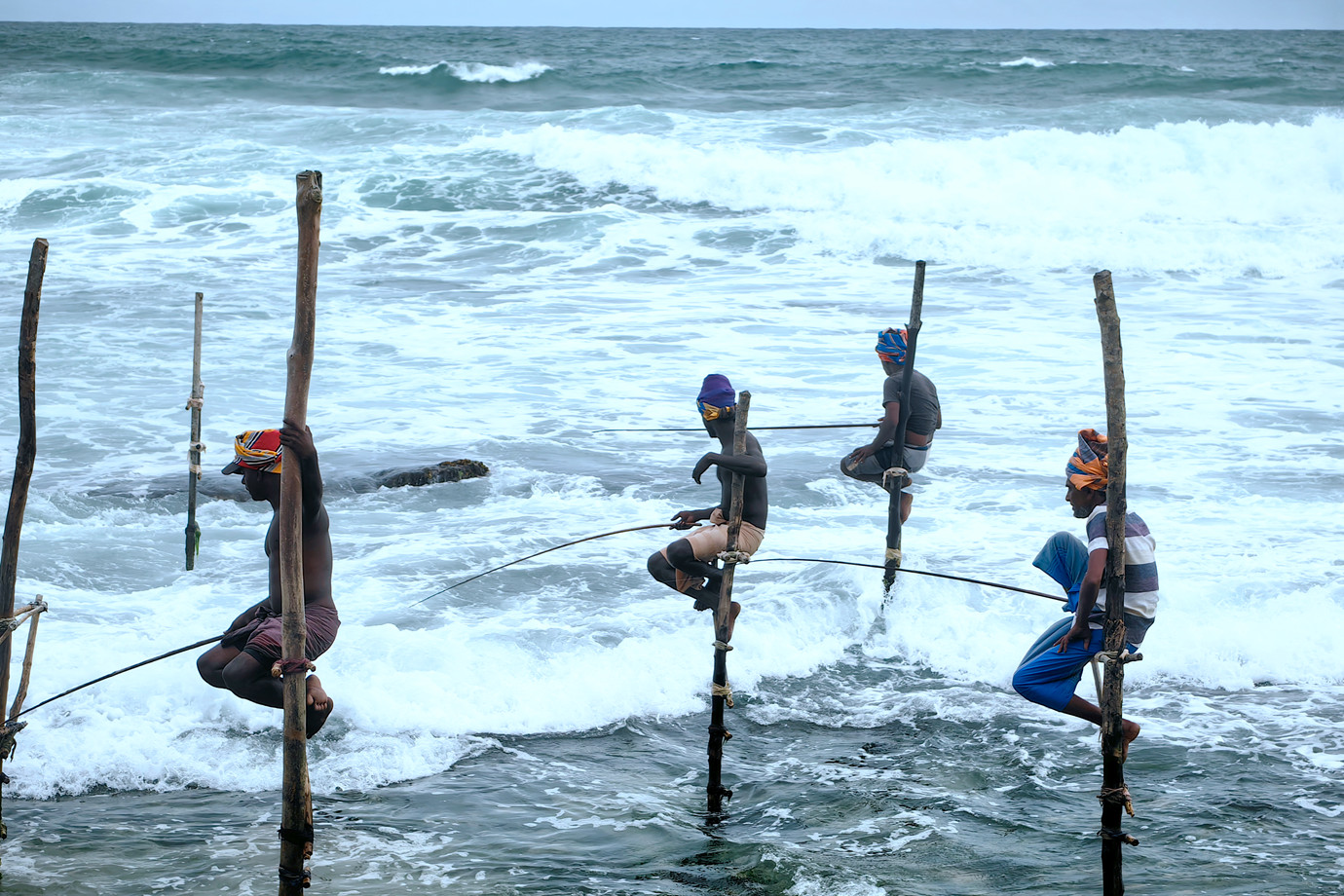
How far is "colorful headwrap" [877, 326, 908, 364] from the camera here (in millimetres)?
7648

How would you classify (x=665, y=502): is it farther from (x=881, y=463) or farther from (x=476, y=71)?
(x=476, y=71)

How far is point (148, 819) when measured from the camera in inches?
219

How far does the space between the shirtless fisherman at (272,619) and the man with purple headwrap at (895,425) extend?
3894 mm

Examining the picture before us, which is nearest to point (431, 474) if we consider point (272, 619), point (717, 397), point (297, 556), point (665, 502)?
point (665, 502)

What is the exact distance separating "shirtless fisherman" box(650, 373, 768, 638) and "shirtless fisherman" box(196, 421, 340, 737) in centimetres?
181

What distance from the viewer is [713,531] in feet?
20.3

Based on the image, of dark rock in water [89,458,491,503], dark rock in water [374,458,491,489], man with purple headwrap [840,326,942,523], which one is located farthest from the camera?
dark rock in water [374,458,491,489]

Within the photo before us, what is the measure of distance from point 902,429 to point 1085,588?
304cm

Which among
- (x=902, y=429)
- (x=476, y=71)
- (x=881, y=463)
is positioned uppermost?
(x=476, y=71)

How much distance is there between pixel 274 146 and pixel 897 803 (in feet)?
83.0

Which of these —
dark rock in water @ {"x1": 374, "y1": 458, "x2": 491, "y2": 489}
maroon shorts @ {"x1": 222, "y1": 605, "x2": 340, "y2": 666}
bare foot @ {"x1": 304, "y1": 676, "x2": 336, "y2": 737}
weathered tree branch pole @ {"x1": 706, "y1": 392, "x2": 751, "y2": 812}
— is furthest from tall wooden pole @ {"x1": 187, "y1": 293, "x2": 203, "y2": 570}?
weathered tree branch pole @ {"x1": 706, "y1": 392, "x2": 751, "y2": 812}

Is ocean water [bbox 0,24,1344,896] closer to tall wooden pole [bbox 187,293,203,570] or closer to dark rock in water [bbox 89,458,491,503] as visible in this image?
dark rock in water [bbox 89,458,491,503]

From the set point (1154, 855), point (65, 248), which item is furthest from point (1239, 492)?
point (65, 248)

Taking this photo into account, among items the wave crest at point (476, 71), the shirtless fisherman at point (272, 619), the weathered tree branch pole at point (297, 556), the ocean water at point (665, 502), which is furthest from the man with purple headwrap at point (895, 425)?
the wave crest at point (476, 71)
